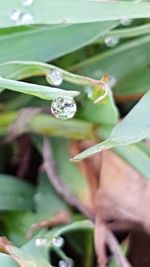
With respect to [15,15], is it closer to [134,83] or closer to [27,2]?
[27,2]

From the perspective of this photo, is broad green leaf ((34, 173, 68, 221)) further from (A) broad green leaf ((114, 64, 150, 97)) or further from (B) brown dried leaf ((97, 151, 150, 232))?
(A) broad green leaf ((114, 64, 150, 97))

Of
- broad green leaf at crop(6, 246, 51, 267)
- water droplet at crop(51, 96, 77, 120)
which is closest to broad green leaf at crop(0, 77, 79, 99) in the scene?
water droplet at crop(51, 96, 77, 120)

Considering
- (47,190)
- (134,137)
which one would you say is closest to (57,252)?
(47,190)

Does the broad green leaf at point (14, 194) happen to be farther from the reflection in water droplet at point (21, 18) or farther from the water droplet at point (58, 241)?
the reflection in water droplet at point (21, 18)

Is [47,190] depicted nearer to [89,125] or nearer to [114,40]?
[89,125]

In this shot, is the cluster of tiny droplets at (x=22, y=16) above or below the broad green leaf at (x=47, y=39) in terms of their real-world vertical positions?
above

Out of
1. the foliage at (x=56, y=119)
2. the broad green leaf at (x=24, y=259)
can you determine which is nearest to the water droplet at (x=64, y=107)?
the foliage at (x=56, y=119)
